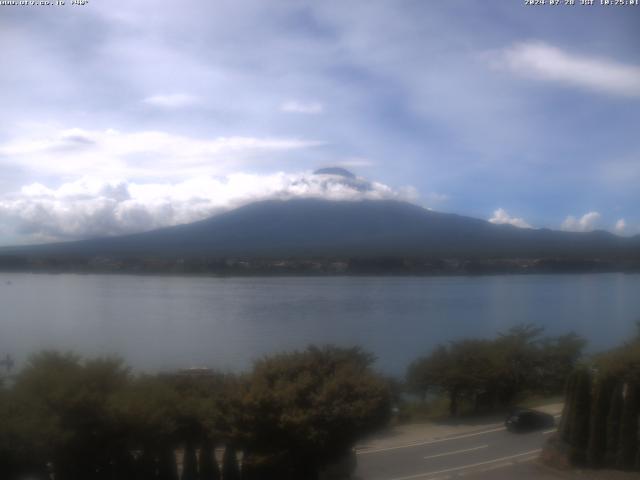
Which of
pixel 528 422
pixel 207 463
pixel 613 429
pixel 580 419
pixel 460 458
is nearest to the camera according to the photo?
pixel 207 463

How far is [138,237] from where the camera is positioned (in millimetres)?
61594

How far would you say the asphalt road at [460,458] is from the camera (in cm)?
1243

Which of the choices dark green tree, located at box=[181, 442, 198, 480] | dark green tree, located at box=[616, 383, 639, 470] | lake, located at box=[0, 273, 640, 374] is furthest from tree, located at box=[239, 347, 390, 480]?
lake, located at box=[0, 273, 640, 374]

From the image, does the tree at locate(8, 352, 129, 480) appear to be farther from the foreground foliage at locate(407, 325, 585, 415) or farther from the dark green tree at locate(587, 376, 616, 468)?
the foreground foliage at locate(407, 325, 585, 415)

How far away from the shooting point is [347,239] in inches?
3000

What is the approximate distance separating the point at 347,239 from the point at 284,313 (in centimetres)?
4058

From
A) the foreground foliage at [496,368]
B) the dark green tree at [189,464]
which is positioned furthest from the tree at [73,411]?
the foreground foliage at [496,368]

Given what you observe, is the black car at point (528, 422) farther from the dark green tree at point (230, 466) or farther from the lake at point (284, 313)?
the dark green tree at point (230, 466)

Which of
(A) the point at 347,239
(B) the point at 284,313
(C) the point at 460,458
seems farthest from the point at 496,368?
(A) the point at 347,239

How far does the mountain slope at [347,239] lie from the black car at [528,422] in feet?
59.9

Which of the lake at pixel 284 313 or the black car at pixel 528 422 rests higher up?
the lake at pixel 284 313

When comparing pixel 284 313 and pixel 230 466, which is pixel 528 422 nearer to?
pixel 230 466

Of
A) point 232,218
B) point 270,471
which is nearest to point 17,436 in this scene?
point 270,471

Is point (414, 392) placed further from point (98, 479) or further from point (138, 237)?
point (138, 237)
